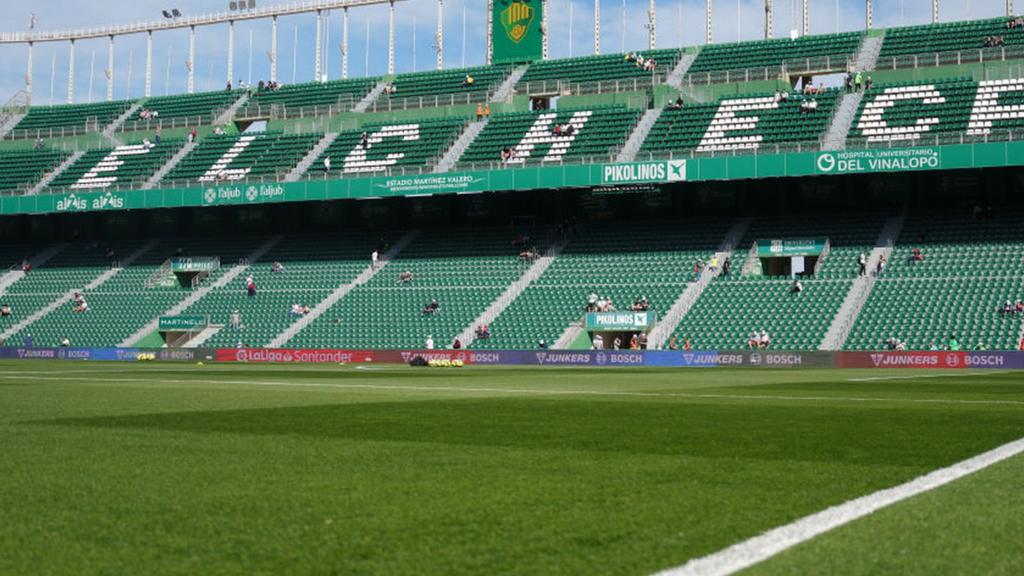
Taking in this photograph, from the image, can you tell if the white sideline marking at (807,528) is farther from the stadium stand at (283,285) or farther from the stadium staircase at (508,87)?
the stadium staircase at (508,87)

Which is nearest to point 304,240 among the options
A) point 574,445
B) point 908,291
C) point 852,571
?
point 908,291

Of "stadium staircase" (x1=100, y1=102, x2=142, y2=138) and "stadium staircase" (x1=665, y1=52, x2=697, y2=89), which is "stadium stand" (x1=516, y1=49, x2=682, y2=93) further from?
"stadium staircase" (x1=100, y1=102, x2=142, y2=138)

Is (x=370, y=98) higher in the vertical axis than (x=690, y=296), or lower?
higher

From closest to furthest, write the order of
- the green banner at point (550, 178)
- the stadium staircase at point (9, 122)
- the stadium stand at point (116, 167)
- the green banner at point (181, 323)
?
the green banner at point (550, 178) → the green banner at point (181, 323) → the stadium stand at point (116, 167) → the stadium staircase at point (9, 122)

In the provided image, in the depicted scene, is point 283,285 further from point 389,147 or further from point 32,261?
point 32,261

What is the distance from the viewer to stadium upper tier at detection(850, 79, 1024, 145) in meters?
53.2

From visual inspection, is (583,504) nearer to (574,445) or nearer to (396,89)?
(574,445)

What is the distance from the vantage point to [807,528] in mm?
5887

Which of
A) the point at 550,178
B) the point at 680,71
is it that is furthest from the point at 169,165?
the point at 680,71

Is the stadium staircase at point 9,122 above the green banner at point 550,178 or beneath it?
above

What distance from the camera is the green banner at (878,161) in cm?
5112

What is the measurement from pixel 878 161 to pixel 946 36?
1601cm

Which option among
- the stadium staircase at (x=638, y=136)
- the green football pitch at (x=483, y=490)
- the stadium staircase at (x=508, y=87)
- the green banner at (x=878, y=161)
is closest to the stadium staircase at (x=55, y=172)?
the stadium staircase at (x=508, y=87)

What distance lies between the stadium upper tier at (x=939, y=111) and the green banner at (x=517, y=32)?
2298 centimetres
